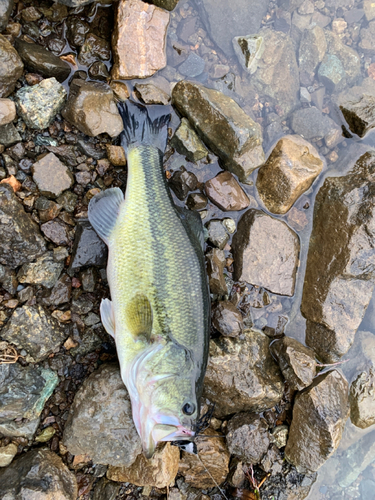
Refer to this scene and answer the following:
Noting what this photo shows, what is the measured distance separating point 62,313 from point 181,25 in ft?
13.5

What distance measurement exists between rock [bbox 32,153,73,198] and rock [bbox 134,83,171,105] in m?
1.31

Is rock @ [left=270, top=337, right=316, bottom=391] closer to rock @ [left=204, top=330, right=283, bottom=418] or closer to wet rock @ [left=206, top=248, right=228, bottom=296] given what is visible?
rock @ [left=204, top=330, right=283, bottom=418]

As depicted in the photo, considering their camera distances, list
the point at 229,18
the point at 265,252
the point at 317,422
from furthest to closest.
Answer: the point at 229,18 < the point at 265,252 < the point at 317,422

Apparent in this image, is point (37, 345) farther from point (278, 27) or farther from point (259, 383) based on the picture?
point (278, 27)

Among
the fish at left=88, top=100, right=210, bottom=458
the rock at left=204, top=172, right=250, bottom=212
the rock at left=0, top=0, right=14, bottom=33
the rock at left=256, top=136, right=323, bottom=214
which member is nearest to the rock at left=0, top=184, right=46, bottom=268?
the fish at left=88, top=100, right=210, bottom=458

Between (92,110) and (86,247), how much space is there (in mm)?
1609

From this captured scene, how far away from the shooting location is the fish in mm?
3441

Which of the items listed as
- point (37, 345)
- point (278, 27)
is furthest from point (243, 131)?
point (37, 345)

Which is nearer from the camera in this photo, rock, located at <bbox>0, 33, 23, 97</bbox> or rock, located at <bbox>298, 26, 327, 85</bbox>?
rock, located at <bbox>0, 33, 23, 97</bbox>

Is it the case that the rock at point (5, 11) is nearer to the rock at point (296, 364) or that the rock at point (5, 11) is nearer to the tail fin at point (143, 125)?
the tail fin at point (143, 125)

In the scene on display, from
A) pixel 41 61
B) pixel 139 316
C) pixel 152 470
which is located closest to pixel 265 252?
pixel 139 316

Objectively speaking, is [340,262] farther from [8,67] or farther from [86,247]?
[8,67]

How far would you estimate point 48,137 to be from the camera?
4.11 metres

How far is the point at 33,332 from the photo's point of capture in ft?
12.9
